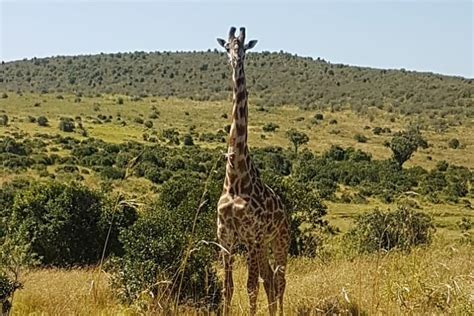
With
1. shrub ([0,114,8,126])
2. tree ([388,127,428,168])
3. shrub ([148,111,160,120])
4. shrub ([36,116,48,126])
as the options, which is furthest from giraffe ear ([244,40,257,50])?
shrub ([148,111,160,120])

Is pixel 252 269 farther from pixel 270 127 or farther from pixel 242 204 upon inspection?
pixel 270 127

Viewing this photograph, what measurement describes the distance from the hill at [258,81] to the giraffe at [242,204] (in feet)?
266

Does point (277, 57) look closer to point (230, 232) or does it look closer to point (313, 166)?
point (313, 166)

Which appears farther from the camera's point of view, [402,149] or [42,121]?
[42,121]

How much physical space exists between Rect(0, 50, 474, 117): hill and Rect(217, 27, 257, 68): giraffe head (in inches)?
3194

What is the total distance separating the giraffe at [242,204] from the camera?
6375mm

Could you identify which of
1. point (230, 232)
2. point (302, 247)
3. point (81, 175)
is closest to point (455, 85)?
point (81, 175)

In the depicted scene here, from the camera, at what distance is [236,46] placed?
20.8ft

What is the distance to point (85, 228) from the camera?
17797 mm

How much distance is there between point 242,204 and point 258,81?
4143 inches

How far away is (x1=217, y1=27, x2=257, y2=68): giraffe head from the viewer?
249 inches

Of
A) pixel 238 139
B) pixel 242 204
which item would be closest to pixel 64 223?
pixel 238 139

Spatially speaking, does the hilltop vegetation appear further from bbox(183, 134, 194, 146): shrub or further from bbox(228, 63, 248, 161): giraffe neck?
bbox(228, 63, 248, 161): giraffe neck

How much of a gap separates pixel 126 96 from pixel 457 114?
4303 cm
